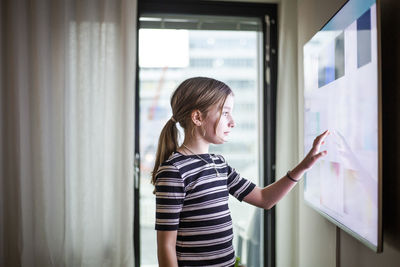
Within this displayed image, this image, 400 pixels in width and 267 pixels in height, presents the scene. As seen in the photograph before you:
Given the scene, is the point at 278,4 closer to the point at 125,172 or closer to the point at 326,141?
the point at 326,141

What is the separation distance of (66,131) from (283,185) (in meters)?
1.42

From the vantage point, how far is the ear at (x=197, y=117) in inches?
48.4

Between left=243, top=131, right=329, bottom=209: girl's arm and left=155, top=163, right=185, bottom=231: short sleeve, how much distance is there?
15.1 inches

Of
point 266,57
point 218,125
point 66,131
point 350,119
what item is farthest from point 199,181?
point 266,57

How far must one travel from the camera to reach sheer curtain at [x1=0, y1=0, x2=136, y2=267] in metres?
1.99

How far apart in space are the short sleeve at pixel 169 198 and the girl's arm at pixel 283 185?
38 centimetres

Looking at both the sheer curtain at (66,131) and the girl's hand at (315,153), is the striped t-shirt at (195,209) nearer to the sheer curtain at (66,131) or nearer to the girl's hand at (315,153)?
the girl's hand at (315,153)

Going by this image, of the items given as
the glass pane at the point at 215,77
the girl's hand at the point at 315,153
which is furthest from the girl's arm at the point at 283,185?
the glass pane at the point at 215,77

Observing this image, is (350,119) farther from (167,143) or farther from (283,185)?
(167,143)

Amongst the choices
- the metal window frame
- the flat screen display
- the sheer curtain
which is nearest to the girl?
the flat screen display

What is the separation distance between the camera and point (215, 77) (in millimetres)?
2320

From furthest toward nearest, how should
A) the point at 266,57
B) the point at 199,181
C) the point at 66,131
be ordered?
the point at 266,57 → the point at 66,131 → the point at 199,181

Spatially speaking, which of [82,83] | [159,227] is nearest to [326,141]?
[159,227]

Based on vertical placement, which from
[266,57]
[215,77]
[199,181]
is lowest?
[199,181]
